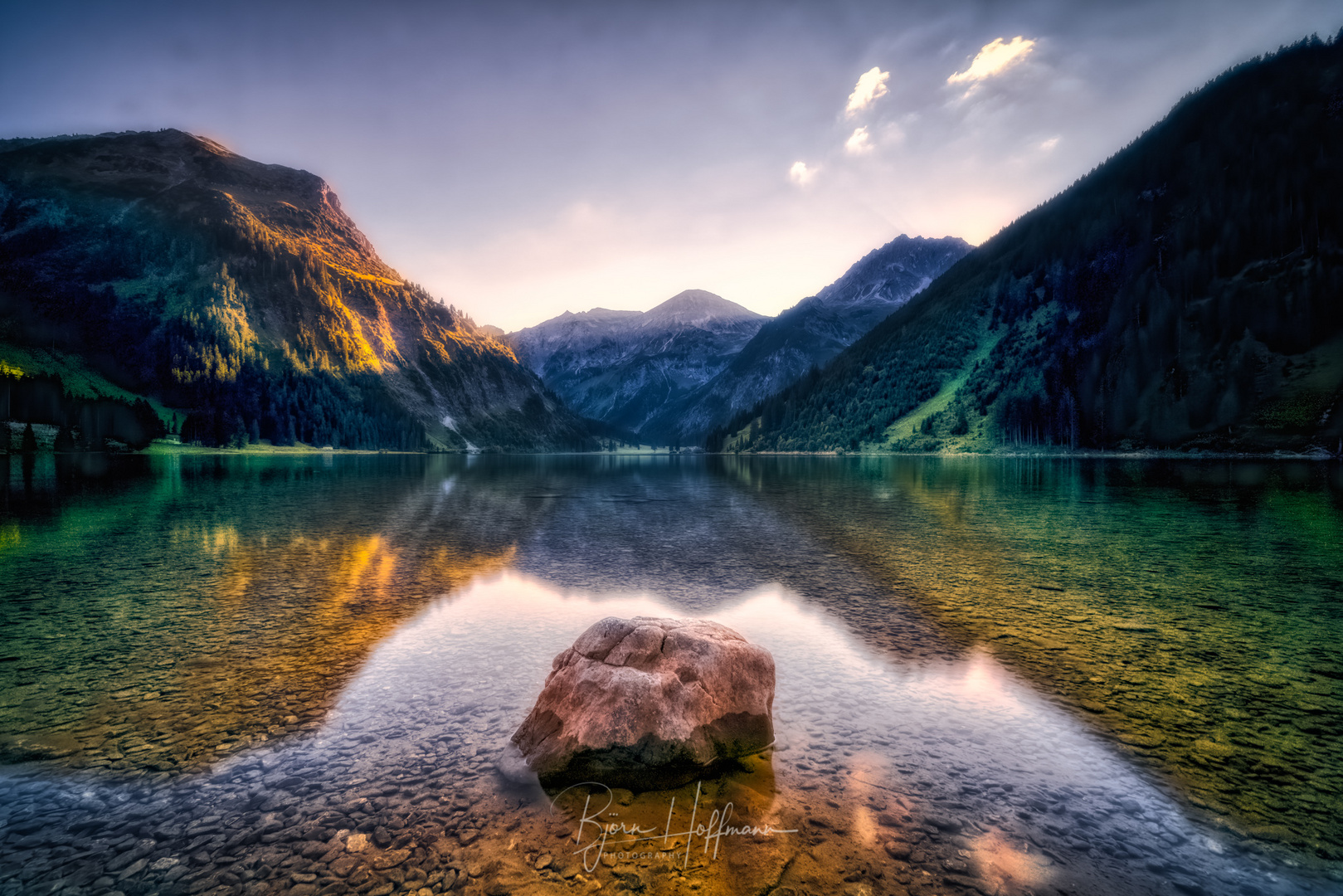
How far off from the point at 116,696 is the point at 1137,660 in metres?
21.0

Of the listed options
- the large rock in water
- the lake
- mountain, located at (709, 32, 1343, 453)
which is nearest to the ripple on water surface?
the lake

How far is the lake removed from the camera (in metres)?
6.47

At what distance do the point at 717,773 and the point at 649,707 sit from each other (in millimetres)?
1372

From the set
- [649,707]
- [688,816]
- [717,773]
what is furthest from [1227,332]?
[688,816]

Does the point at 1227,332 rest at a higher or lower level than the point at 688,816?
higher

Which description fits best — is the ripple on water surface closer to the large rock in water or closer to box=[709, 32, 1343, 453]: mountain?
the large rock in water

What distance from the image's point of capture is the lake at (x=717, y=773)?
6.47m

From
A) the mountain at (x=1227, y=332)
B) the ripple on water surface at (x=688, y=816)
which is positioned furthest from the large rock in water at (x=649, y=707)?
the mountain at (x=1227, y=332)

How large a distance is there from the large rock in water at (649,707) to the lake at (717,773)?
35 centimetres

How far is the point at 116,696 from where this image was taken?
36.0 feet

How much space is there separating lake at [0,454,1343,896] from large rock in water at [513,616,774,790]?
14.0 inches

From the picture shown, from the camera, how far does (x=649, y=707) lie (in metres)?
8.54

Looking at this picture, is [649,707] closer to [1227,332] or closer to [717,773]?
[717,773]

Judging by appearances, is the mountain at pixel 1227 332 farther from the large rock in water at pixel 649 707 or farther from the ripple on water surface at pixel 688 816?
the large rock in water at pixel 649 707
